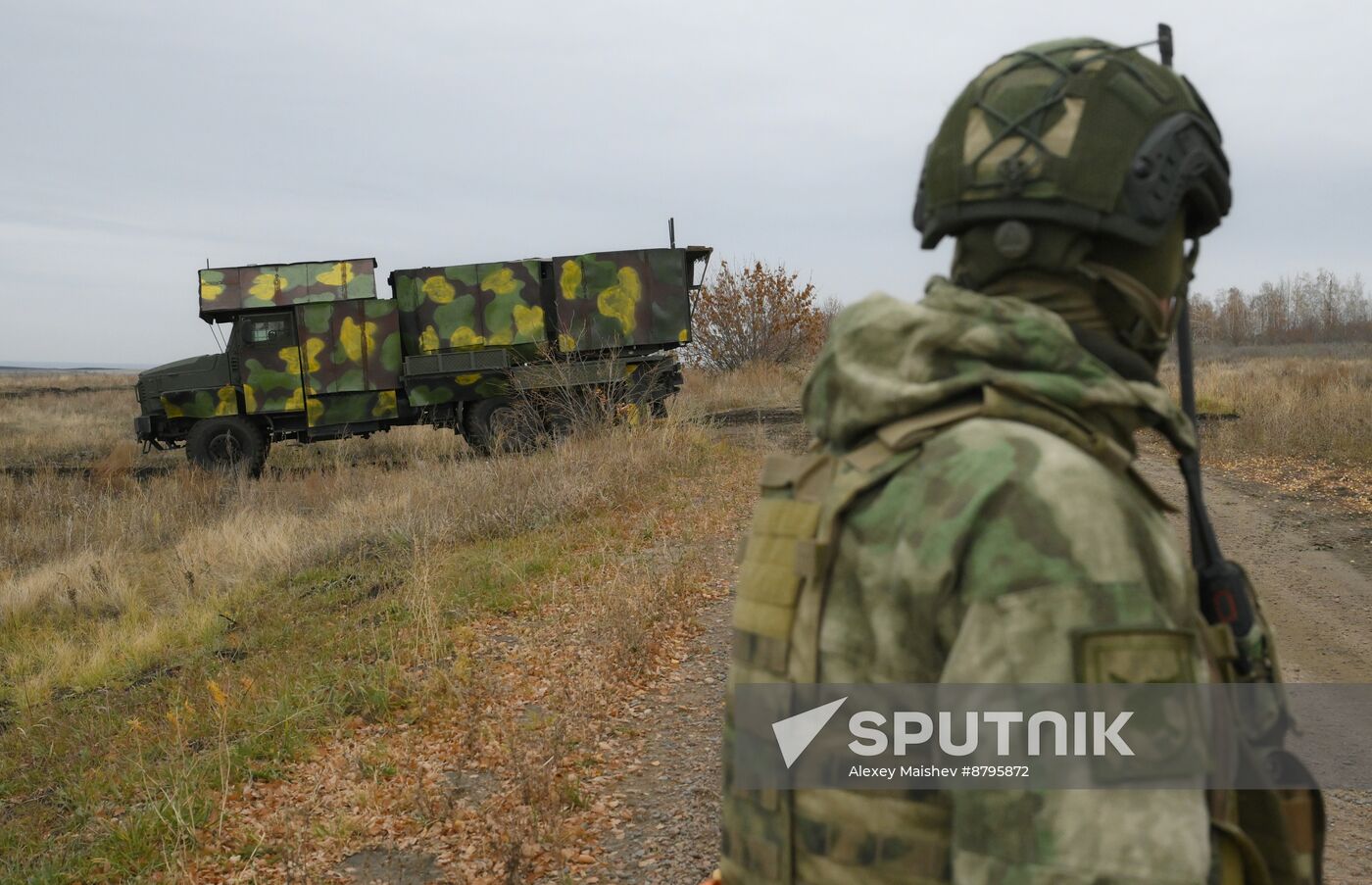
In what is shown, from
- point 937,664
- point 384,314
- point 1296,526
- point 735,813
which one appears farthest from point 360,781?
point 384,314

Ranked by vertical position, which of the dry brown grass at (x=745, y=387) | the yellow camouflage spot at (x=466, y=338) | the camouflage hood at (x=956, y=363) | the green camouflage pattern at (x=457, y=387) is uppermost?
the yellow camouflage spot at (x=466, y=338)

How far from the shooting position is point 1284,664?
5.30 metres

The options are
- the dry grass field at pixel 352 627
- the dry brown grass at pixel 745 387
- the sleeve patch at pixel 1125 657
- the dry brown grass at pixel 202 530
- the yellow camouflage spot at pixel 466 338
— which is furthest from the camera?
the dry brown grass at pixel 745 387

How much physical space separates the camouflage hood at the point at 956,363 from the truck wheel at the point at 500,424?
13.2 meters

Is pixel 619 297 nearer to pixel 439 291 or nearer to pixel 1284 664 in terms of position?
pixel 439 291

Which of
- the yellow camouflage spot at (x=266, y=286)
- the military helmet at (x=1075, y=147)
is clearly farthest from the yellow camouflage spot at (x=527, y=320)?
the military helmet at (x=1075, y=147)

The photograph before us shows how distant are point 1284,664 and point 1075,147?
190 inches

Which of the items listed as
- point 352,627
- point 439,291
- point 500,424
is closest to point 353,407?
point 439,291

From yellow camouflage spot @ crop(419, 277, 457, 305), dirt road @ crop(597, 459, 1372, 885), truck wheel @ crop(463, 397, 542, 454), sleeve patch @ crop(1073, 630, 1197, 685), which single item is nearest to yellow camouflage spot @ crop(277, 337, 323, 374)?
yellow camouflage spot @ crop(419, 277, 457, 305)

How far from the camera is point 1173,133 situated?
55.6 inches

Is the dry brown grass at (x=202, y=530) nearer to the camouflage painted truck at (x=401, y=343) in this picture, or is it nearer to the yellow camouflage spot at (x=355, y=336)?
the camouflage painted truck at (x=401, y=343)

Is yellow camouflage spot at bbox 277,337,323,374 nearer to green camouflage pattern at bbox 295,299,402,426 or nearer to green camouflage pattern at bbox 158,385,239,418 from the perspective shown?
green camouflage pattern at bbox 295,299,402,426

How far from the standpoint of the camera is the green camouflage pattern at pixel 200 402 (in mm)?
15398

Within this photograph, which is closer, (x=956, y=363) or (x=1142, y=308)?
(x=956, y=363)
